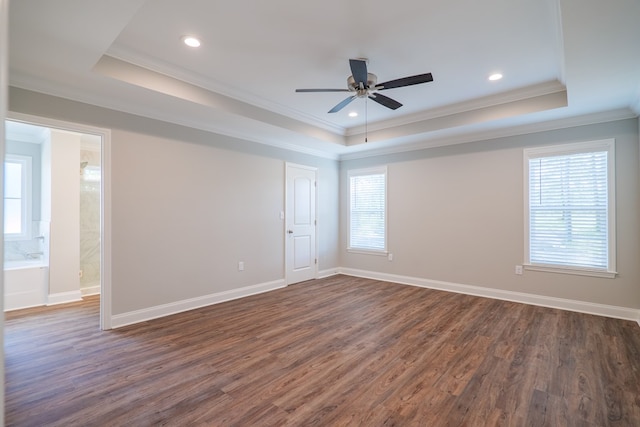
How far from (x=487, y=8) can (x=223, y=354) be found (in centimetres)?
364

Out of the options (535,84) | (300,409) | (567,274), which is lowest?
(300,409)

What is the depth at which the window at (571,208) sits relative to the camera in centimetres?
389

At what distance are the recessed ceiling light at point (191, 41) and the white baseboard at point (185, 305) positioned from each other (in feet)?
9.94

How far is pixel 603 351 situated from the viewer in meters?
2.89

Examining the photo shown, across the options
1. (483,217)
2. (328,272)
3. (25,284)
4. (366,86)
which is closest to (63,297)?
(25,284)

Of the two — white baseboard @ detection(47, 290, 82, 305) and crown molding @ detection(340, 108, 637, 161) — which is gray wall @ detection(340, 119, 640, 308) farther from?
white baseboard @ detection(47, 290, 82, 305)

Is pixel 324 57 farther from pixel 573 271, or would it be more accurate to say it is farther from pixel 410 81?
pixel 573 271

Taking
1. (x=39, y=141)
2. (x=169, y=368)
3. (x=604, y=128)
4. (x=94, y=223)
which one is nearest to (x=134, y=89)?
(x=169, y=368)

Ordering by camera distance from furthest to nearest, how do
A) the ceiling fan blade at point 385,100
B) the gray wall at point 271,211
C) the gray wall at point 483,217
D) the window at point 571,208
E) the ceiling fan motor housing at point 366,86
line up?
the window at point 571,208
the gray wall at point 483,217
the gray wall at point 271,211
the ceiling fan blade at point 385,100
the ceiling fan motor housing at point 366,86

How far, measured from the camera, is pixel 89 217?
5.12m

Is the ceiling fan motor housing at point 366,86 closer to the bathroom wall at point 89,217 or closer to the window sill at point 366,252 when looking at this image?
the window sill at point 366,252

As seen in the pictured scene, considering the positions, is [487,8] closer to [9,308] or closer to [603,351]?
[603,351]

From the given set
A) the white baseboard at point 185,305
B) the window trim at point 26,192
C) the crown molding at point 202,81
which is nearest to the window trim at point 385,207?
the crown molding at point 202,81

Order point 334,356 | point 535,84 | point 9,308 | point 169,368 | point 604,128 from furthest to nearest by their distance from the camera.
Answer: point 9,308, point 604,128, point 535,84, point 334,356, point 169,368
